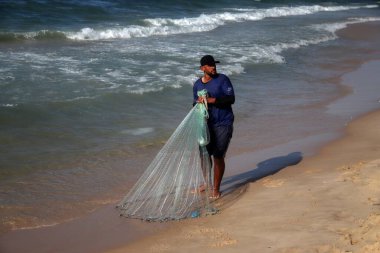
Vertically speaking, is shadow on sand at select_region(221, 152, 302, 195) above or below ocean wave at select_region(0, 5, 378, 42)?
below

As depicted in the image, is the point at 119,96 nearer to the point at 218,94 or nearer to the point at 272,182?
the point at 272,182

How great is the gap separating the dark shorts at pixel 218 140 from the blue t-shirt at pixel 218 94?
0.17 feet

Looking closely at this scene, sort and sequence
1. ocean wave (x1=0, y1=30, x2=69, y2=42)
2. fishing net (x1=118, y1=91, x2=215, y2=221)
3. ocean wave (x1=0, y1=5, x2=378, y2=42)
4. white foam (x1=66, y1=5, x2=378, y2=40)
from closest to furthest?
1. fishing net (x1=118, y1=91, x2=215, y2=221)
2. ocean wave (x1=0, y1=30, x2=69, y2=42)
3. ocean wave (x1=0, y1=5, x2=378, y2=42)
4. white foam (x1=66, y1=5, x2=378, y2=40)

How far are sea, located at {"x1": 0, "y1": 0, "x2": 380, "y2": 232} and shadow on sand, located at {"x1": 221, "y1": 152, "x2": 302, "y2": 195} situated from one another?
423 millimetres

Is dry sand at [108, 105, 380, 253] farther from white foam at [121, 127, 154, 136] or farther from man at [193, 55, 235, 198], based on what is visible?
white foam at [121, 127, 154, 136]

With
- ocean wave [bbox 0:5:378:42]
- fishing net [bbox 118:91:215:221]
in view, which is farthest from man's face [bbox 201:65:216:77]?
ocean wave [bbox 0:5:378:42]

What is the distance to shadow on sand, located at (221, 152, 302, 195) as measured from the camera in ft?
21.5

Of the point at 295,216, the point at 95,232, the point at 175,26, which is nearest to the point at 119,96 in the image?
the point at 95,232

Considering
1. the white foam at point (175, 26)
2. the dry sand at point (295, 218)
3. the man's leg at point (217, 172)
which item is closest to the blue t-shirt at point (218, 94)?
the man's leg at point (217, 172)

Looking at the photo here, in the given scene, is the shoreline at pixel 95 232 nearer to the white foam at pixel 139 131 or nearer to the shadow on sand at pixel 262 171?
the shadow on sand at pixel 262 171

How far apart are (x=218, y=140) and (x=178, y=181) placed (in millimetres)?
585

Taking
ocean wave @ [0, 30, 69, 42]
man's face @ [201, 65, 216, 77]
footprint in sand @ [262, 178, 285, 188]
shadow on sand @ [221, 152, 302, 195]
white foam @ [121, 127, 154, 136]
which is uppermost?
man's face @ [201, 65, 216, 77]

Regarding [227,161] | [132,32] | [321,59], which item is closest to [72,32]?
[132,32]

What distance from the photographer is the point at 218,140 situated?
6.02 m
